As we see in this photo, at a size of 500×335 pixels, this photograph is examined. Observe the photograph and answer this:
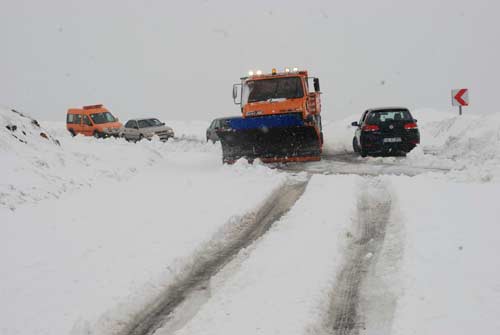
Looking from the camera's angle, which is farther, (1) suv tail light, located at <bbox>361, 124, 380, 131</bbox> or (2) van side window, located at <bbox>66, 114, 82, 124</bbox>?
(2) van side window, located at <bbox>66, 114, 82, 124</bbox>

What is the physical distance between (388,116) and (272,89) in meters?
3.67

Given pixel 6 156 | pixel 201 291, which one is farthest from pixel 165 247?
pixel 6 156

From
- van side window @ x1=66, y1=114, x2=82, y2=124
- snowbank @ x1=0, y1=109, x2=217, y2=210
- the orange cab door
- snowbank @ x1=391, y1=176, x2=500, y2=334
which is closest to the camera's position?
snowbank @ x1=391, y1=176, x2=500, y2=334

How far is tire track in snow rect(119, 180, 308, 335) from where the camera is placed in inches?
194

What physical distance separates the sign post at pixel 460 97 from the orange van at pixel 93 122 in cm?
1661

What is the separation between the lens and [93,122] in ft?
93.9

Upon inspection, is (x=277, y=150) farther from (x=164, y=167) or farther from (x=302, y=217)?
(x=302, y=217)

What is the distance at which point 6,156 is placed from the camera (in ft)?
36.5

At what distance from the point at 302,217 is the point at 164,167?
8.41 m

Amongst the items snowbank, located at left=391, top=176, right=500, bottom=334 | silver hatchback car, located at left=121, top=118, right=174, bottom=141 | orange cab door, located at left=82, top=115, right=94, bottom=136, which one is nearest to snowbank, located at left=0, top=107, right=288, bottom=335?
snowbank, located at left=391, top=176, right=500, bottom=334

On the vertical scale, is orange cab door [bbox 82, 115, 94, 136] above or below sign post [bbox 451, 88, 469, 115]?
below

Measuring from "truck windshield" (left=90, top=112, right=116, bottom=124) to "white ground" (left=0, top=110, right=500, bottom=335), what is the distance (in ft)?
51.3

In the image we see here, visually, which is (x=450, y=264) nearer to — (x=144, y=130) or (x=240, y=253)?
(x=240, y=253)

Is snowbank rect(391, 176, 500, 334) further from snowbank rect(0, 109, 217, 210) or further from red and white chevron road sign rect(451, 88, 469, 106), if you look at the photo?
red and white chevron road sign rect(451, 88, 469, 106)
